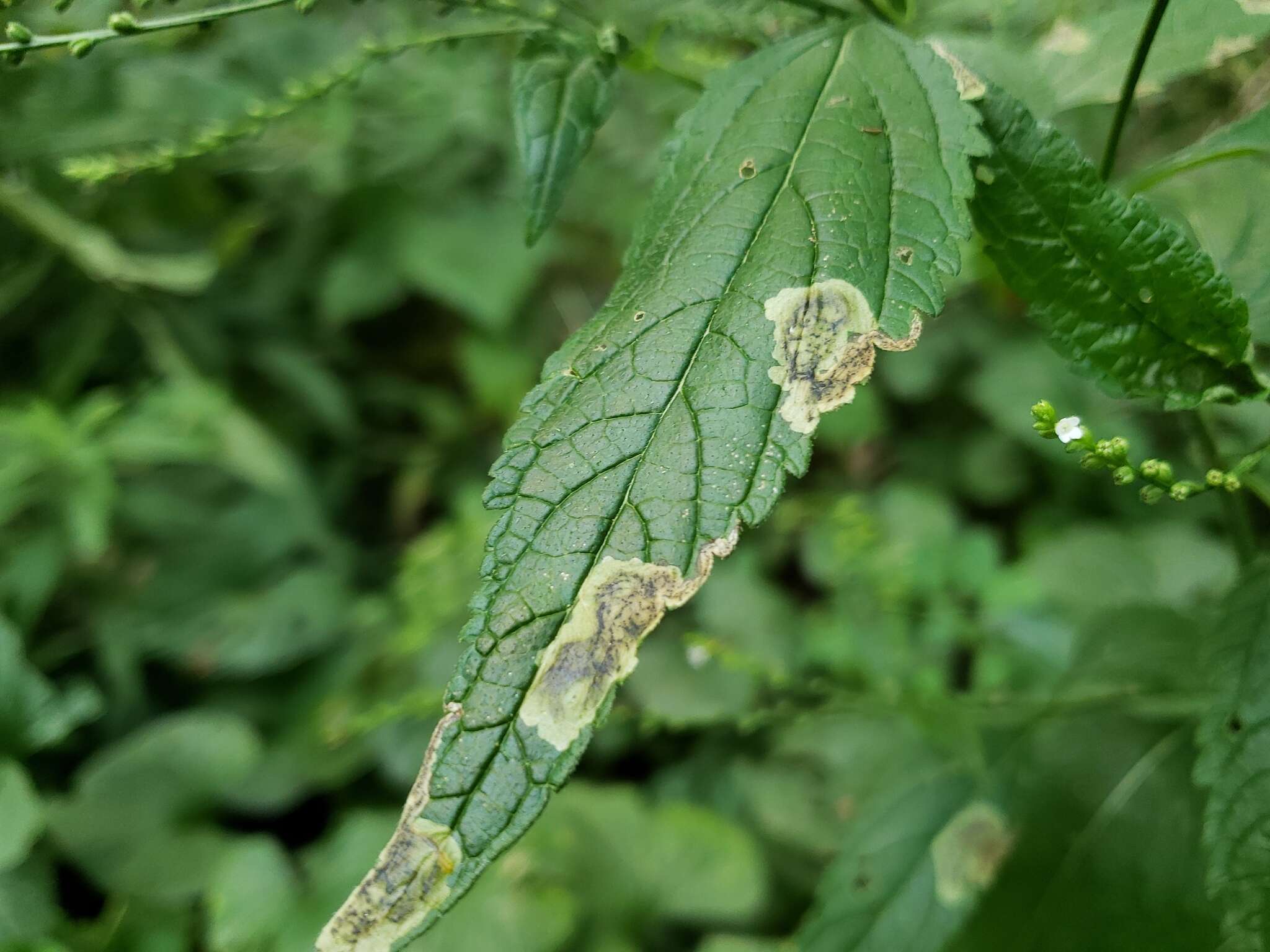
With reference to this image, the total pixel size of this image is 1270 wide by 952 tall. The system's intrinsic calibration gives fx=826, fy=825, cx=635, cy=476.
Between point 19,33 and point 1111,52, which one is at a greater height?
point 1111,52

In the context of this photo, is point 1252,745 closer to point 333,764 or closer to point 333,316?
point 333,764

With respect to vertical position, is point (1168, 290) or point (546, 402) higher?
point (1168, 290)

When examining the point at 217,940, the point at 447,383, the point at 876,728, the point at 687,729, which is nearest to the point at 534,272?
the point at 447,383

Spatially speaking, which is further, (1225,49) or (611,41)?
(1225,49)

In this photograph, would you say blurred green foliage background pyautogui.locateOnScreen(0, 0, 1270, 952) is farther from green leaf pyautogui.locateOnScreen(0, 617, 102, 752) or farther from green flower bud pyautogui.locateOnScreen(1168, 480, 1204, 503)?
green flower bud pyautogui.locateOnScreen(1168, 480, 1204, 503)

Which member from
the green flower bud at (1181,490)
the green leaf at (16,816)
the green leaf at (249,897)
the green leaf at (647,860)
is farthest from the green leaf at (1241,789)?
the green leaf at (16,816)

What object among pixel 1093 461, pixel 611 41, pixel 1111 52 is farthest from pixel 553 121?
pixel 1111 52

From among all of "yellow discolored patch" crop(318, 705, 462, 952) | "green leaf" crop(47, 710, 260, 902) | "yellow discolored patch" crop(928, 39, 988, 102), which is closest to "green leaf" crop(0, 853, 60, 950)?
"green leaf" crop(47, 710, 260, 902)

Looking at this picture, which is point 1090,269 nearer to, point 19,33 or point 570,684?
point 570,684
